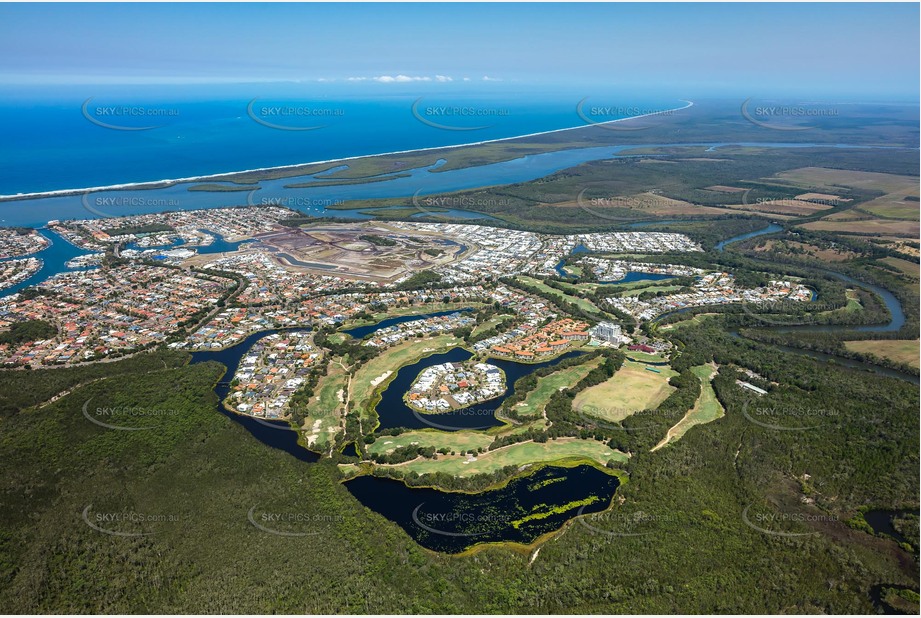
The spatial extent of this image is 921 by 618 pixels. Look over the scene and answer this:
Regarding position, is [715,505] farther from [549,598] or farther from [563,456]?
[549,598]

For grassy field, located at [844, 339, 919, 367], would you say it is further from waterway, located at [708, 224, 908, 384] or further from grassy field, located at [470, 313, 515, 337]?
grassy field, located at [470, 313, 515, 337]

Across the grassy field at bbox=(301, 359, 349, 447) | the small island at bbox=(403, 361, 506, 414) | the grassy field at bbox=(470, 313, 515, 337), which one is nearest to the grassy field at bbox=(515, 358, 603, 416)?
the small island at bbox=(403, 361, 506, 414)

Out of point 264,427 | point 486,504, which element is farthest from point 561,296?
point 264,427

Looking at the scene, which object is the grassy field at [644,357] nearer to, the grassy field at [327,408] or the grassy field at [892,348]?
the grassy field at [892,348]

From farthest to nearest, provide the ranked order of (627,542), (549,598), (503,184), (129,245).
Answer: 1. (503,184)
2. (129,245)
3. (627,542)
4. (549,598)

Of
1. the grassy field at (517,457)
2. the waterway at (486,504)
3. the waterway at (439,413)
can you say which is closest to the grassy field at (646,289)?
the waterway at (439,413)

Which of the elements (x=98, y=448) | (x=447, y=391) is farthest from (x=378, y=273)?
(x=98, y=448)
